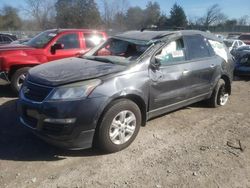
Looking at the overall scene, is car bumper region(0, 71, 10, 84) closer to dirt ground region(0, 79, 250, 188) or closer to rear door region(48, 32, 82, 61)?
rear door region(48, 32, 82, 61)

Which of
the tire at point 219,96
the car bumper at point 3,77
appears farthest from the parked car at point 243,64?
the car bumper at point 3,77

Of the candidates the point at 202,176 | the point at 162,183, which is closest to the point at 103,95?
the point at 162,183

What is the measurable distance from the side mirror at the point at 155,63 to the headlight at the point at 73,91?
1195 millimetres

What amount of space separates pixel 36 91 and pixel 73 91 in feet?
1.88

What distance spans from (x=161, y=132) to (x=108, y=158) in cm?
129

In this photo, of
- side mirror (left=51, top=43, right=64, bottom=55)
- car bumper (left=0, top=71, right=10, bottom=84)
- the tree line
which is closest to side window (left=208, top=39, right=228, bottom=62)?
side mirror (left=51, top=43, right=64, bottom=55)

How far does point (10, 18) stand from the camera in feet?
180

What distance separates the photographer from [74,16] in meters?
47.7

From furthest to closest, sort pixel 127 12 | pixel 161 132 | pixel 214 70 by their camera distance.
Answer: pixel 127 12, pixel 214 70, pixel 161 132

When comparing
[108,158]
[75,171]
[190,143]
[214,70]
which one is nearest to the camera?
[75,171]

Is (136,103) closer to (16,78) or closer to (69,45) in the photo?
(16,78)

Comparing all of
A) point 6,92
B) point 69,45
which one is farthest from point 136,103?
point 6,92

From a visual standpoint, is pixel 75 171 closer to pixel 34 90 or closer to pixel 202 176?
pixel 34 90

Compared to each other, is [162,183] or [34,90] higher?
[34,90]
